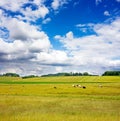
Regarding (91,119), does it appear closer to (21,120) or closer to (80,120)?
(80,120)

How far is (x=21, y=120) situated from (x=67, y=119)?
3.75 meters

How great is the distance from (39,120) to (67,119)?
2.36 metres

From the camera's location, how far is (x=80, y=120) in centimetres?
2027

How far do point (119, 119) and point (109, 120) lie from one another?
1.15m

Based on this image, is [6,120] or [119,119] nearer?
[6,120]

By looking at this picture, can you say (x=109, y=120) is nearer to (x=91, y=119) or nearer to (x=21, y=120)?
(x=91, y=119)

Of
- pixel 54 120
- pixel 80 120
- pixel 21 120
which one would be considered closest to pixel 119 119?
pixel 80 120

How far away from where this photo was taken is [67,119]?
2072 cm

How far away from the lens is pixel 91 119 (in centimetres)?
2089

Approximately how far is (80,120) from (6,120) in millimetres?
5847

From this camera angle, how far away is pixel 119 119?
68.8ft

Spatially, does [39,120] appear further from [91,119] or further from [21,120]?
[91,119]

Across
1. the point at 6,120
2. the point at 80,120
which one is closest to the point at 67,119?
the point at 80,120

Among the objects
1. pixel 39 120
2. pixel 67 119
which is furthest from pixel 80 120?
pixel 39 120
